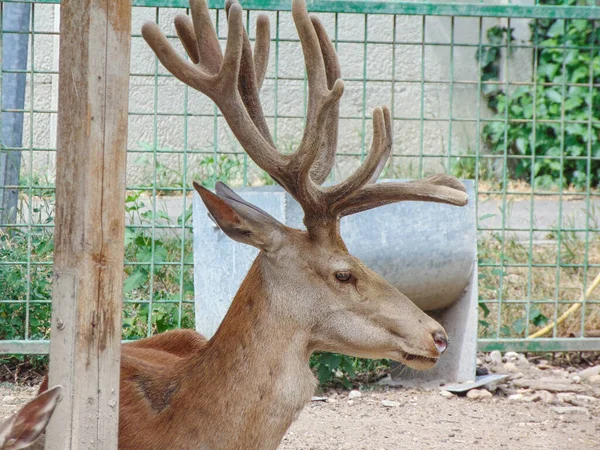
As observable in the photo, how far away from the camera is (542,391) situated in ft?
20.1

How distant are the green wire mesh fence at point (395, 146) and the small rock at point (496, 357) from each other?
0.43 feet

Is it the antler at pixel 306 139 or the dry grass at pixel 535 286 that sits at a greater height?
the antler at pixel 306 139

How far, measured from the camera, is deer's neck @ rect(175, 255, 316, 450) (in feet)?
11.8

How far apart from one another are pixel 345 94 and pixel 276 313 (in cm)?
629

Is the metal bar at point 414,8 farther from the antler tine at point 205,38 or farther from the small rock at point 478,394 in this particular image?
the small rock at point 478,394

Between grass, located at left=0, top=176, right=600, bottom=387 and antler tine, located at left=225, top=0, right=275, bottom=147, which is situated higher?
antler tine, located at left=225, top=0, right=275, bottom=147

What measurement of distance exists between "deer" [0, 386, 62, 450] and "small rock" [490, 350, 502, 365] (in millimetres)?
4257

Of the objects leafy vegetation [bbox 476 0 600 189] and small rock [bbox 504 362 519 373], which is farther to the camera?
leafy vegetation [bbox 476 0 600 189]

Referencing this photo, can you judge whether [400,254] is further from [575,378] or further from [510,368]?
[575,378]

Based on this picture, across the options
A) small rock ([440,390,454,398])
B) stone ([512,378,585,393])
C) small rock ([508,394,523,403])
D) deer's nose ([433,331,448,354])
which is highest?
deer's nose ([433,331,448,354])

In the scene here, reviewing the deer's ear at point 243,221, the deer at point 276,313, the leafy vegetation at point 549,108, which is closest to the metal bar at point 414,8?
the deer at point 276,313

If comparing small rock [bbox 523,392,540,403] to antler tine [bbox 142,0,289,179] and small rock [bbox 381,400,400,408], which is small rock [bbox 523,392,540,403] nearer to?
small rock [bbox 381,400,400,408]

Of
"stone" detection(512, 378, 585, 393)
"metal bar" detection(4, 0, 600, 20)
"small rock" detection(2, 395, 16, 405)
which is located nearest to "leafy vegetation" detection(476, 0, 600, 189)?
"metal bar" detection(4, 0, 600, 20)

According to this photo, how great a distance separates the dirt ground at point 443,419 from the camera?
5180 millimetres
